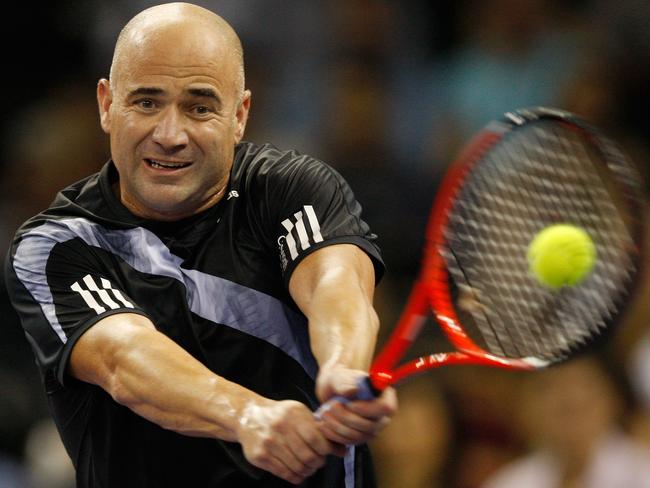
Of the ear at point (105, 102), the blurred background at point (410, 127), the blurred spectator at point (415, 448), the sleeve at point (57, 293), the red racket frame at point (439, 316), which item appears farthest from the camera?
the blurred spectator at point (415, 448)

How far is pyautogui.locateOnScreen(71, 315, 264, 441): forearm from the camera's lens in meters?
3.20

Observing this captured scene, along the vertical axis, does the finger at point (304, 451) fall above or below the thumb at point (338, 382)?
below

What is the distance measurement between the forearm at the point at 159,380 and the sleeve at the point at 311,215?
483mm

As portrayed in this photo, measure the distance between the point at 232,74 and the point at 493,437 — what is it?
295 cm

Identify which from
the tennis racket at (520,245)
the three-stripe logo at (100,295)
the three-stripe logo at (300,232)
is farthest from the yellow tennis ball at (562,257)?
the three-stripe logo at (100,295)

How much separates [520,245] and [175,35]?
4.07ft

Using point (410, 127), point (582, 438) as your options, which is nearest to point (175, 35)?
point (582, 438)

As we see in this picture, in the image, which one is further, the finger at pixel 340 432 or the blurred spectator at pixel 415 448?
the blurred spectator at pixel 415 448

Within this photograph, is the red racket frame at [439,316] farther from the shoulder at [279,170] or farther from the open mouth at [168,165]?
the open mouth at [168,165]

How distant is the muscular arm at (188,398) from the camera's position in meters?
3.04

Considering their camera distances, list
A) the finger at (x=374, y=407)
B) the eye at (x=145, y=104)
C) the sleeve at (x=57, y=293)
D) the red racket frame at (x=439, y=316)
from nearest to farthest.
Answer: the finger at (x=374, y=407), the red racket frame at (x=439, y=316), the sleeve at (x=57, y=293), the eye at (x=145, y=104)

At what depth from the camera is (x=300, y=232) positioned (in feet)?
11.9

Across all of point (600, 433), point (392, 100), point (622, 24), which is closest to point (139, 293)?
point (600, 433)

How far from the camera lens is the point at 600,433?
17.5ft
